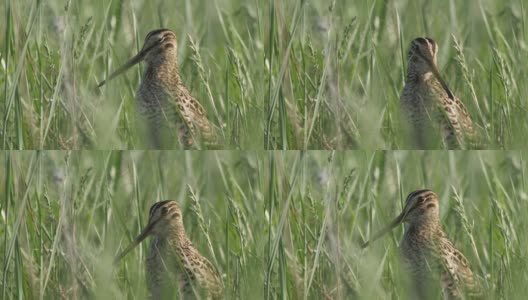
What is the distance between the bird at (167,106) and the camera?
4.83 meters

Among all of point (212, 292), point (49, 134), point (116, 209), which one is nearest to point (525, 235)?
point (212, 292)

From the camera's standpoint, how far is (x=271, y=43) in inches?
191

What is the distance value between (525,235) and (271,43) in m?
1.41

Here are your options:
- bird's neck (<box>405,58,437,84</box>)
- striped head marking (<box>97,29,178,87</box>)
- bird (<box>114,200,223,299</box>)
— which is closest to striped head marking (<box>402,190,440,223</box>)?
bird's neck (<box>405,58,437,84</box>)

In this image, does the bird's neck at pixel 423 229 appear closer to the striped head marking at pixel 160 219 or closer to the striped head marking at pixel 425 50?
the striped head marking at pixel 425 50

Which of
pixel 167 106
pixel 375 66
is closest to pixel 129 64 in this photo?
pixel 167 106

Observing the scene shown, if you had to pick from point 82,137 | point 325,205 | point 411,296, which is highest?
point 82,137

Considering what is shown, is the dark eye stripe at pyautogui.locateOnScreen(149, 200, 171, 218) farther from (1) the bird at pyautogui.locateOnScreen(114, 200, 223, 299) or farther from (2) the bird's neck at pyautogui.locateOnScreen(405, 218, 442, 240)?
(2) the bird's neck at pyautogui.locateOnScreen(405, 218, 442, 240)

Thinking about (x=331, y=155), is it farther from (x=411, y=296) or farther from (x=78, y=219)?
(x=78, y=219)

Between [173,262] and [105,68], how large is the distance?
0.93 meters

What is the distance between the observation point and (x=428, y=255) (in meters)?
4.82

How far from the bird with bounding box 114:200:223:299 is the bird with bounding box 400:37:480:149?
1092 millimetres

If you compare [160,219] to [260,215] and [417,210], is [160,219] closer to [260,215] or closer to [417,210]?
[260,215]

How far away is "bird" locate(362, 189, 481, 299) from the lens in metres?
4.77
